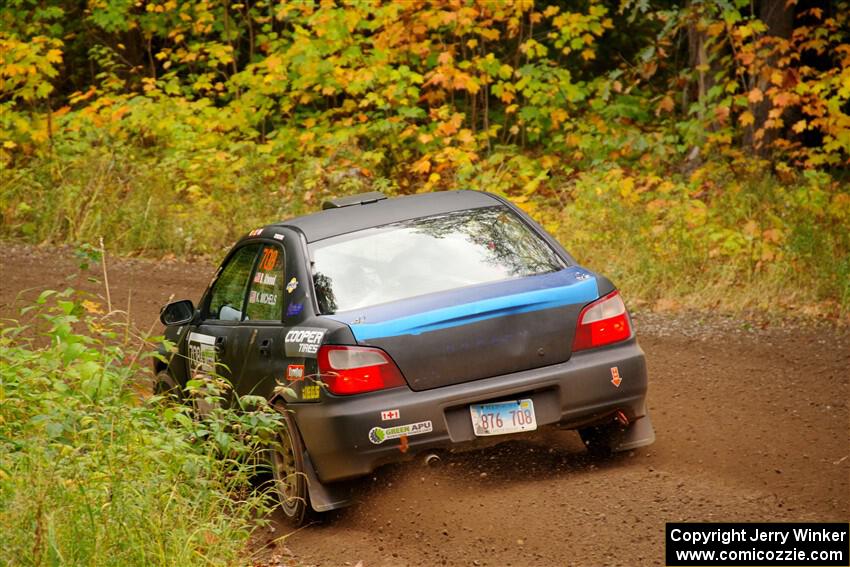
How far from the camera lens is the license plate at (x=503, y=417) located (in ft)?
19.2

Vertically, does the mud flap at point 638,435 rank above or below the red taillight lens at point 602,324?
below

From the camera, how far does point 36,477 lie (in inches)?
188

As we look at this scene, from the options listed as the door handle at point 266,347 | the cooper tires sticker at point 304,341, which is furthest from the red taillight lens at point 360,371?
the door handle at point 266,347

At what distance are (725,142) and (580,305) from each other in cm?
1025

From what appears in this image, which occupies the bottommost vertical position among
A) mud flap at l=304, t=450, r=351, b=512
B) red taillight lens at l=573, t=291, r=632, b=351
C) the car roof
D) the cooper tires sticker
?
mud flap at l=304, t=450, r=351, b=512

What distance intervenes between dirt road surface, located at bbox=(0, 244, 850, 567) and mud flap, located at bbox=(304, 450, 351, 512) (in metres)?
0.16

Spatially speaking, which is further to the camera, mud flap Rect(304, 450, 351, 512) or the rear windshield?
the rear windshield

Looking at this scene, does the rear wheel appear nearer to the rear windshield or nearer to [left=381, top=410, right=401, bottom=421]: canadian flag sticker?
[left=381, top=410, right=401, bottom=421]: canadian flag sticker

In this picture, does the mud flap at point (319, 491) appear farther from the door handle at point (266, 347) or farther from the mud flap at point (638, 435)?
the mud flap at point (638, 435)

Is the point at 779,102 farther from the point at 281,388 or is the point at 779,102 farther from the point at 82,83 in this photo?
the point at 82,83

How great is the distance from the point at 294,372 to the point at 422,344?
0.73 m

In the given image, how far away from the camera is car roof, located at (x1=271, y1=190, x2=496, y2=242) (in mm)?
6691

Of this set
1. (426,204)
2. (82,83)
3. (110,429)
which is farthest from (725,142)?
(82,83)

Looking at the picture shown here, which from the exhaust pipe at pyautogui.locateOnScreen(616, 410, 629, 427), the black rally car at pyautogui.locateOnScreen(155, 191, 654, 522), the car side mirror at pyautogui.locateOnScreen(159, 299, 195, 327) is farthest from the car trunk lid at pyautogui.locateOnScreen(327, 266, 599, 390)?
the car side mirror at pyautogui.locateOnScreen(159, 299, 195, 327)
